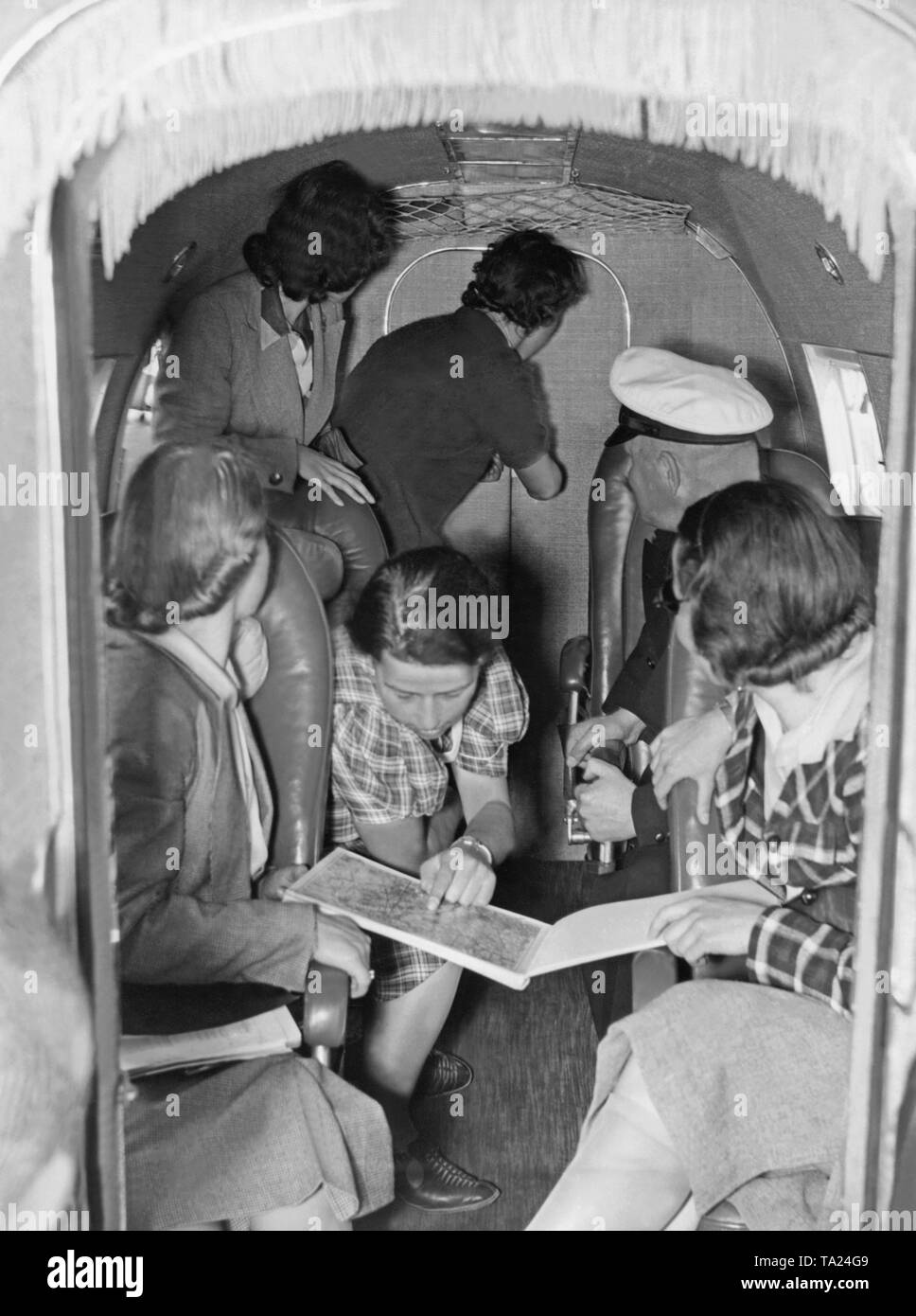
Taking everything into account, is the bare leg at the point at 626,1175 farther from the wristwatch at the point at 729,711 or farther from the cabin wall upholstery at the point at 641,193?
the cabin wall upholstery at the point at 641,193

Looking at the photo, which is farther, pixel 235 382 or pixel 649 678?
pixel 649 678

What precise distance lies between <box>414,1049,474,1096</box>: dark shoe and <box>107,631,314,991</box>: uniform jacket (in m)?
0.31

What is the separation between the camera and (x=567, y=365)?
5.80 feet

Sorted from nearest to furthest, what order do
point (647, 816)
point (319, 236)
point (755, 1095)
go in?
point (755, 1095) → point (319, 236) → point (647, 816)

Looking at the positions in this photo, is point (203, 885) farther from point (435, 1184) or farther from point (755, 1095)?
point (755, 1095)

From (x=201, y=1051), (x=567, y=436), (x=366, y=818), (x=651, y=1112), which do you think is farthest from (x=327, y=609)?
(x=651, y=1112)

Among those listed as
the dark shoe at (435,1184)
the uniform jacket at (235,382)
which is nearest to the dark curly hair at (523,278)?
the uniform jacket at (235,382)

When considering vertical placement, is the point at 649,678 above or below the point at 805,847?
above

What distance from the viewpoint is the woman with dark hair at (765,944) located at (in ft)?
4.90

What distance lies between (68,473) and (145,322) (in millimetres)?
339

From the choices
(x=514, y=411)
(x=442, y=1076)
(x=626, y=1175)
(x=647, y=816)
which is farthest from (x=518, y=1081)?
(x=514, y=411)

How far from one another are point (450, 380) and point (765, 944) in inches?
32.5

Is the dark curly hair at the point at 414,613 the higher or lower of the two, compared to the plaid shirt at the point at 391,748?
higher

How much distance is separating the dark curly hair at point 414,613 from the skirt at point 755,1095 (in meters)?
0.53
